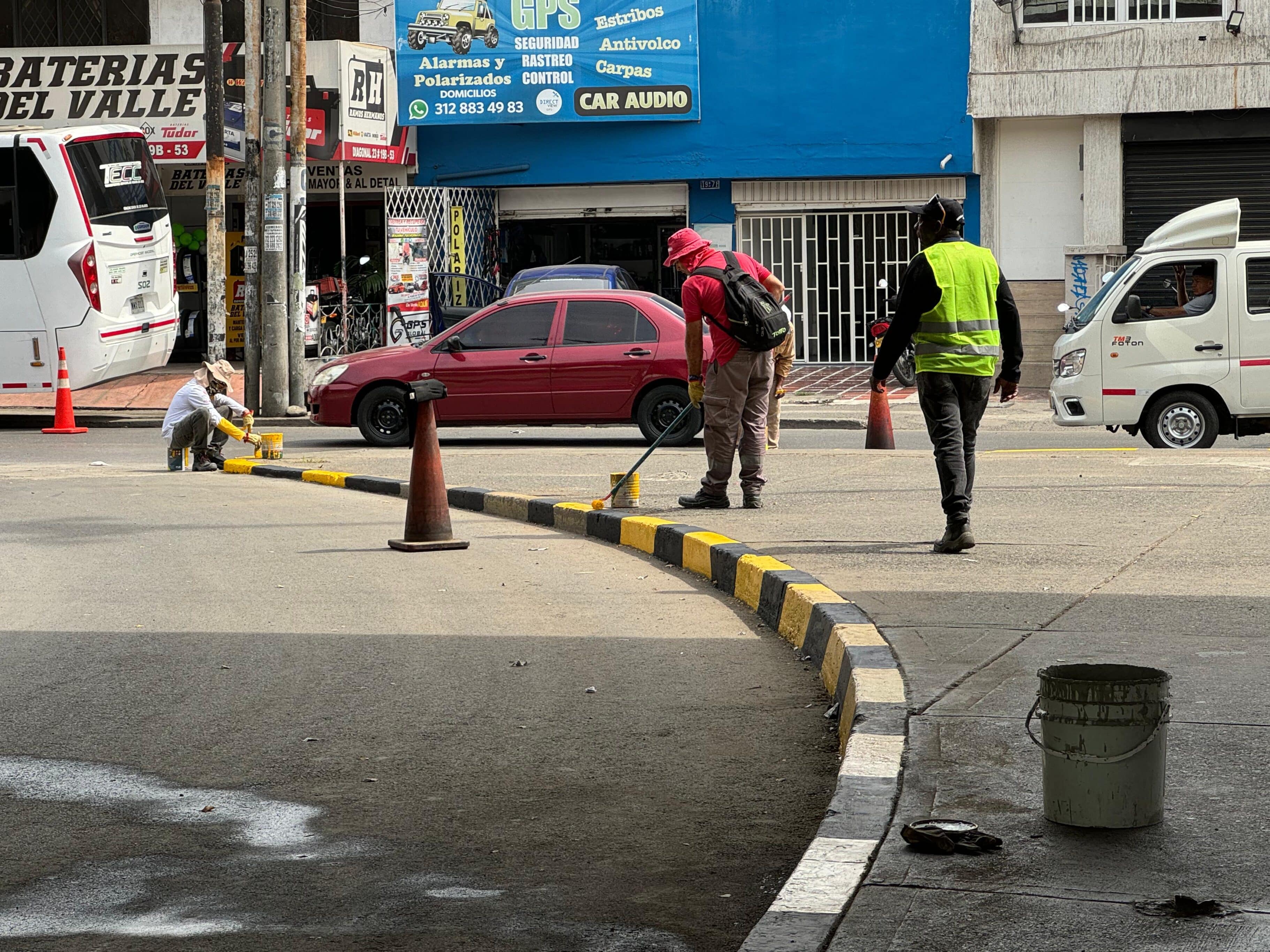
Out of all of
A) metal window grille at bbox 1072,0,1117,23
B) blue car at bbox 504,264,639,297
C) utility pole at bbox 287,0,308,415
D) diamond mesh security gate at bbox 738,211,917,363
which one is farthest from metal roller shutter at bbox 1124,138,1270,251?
utility pole at bbox 287,0,308,415

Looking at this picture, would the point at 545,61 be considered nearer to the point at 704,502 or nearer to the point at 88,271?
the point at 88,271

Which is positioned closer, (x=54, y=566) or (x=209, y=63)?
(x=54, y=566)

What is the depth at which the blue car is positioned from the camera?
21797 millimetres

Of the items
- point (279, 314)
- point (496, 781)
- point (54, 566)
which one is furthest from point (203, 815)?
point (279, 314)

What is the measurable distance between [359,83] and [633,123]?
422 centimetres

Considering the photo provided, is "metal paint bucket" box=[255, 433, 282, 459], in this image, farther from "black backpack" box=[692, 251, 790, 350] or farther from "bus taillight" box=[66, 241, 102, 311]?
"black backpack" box=[692, 251, 790, 350]

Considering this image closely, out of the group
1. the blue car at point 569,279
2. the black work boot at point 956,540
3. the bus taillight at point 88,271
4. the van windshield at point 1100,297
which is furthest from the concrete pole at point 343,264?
Answer: the black work boot at point 956,540

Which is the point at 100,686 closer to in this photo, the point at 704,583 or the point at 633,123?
the point at 704,583

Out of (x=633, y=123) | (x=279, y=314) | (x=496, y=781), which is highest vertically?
(x=633, y=123)

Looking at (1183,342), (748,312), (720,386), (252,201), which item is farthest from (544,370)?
(748,312)

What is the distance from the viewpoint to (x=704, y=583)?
343 inches

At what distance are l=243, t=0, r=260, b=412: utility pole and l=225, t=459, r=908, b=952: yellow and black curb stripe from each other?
976 cm

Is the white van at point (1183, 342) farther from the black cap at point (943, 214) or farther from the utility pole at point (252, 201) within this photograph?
the utility pole at point (252, 201)

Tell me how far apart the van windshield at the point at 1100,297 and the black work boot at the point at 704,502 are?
20.3 feet
